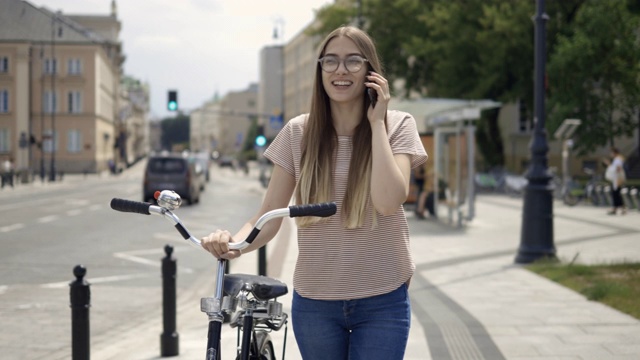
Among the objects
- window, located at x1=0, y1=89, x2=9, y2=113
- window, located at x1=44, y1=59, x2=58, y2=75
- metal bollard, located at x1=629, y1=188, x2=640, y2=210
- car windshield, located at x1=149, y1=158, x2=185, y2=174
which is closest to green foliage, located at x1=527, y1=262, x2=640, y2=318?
window, located at x1=0, y1=89, x2=9, y2=113

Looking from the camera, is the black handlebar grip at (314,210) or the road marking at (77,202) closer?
the black handlebar grip at (314,210)

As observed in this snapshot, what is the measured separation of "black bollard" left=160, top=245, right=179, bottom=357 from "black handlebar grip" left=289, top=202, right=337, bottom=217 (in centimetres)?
422

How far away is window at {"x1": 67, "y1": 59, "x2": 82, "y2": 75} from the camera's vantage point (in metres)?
11.1

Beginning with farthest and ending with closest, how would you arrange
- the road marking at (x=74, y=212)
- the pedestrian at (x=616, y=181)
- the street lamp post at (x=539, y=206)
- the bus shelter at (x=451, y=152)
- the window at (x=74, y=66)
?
1. the road marking at (x=74, y=212)
2. the pedestrian at (x=616, y=181)
3. the bus shelter at (x=451, y=152)
4. the street lamp post at (x=539, y=206)
5. the window at (x=74, y=66)

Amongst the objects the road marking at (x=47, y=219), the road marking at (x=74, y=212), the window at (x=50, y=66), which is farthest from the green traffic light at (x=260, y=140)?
the window at (x=50, y=66)

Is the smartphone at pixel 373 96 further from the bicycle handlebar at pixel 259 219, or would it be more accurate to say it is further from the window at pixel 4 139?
the window at pixel 4 139

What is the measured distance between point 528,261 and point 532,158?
4.92 feet

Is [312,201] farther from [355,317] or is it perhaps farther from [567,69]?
[567,69]

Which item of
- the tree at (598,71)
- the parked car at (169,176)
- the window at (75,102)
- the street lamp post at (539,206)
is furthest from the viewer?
the tree at (598,71)

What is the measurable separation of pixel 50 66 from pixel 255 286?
7.54 metres

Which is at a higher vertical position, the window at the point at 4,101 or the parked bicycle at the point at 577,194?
the window at the point at 4,101

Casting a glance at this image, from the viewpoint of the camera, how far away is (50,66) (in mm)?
9844

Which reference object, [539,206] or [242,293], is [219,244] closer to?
[242,293]

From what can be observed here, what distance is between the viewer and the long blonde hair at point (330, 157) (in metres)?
2.99
